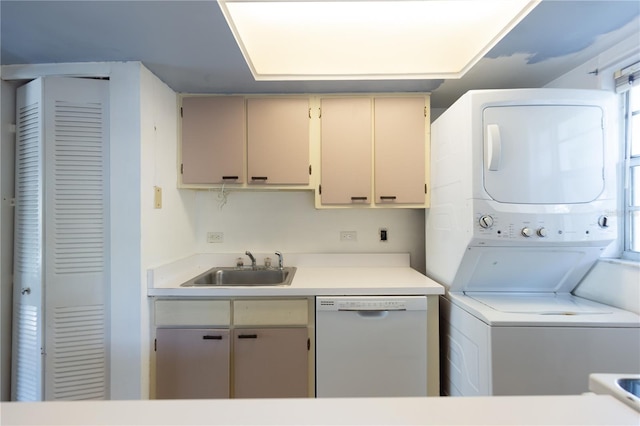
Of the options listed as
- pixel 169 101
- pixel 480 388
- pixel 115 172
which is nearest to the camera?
pixel 480 388

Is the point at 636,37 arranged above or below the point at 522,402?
above

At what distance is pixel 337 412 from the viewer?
0.50 meters

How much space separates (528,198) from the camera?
1.45 m

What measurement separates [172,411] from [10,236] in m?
1.95

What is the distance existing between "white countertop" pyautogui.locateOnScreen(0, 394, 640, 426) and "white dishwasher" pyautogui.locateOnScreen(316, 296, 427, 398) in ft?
3.72

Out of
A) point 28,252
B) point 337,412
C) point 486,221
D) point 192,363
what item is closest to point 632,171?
point 486,221

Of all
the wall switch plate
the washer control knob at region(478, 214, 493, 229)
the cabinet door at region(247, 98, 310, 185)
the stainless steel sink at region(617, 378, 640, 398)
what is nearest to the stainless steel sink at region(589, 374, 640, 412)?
the stainless steel sink at region(617, 378, 640, 398)

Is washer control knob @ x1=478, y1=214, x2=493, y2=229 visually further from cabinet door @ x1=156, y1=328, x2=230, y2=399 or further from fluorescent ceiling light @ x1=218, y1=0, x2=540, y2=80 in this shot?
cabinet door @ x1=156, y1=328, x2=230, y2=399

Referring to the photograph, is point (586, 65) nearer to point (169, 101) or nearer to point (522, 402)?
point (522, 402)

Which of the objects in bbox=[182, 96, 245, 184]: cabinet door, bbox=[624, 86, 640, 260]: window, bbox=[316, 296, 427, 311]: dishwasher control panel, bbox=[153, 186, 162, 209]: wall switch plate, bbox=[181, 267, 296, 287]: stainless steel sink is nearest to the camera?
bbox=[624, 86, 640, 260]: window

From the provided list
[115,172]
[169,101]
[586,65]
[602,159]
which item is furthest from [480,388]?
[169,101]

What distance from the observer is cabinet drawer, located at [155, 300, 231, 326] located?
168 cm

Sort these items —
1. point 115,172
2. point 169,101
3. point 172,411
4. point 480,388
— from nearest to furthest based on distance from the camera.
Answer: point 172,411 → point 480,388 → point 115,172 → point 169,101

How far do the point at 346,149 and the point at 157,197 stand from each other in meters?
1.32
